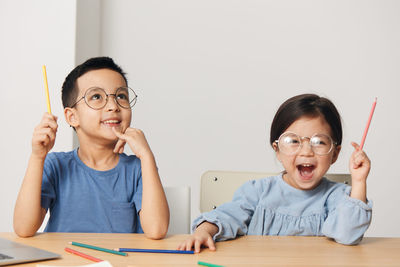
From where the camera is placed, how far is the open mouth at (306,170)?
55.9 inches

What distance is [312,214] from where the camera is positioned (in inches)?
56.3

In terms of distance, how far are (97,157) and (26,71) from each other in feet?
4.06

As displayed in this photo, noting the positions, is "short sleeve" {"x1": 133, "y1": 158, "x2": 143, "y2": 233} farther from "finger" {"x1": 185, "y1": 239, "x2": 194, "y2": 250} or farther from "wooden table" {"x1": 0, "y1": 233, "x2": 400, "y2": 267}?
"finger" {"x1": 185, "y1": 239, "x2": 194, "y2": 250}

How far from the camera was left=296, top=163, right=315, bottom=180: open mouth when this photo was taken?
1.42 meters

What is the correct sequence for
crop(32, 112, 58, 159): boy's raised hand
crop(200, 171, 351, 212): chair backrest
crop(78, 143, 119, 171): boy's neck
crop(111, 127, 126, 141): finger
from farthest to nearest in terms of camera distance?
crop(200, 171, 351, 212): chair backrest < crop(78, 143, 119, 171): boy's neck < crop(111, 127, 126, 141): finger < crop(32, 112, 58, 159): boy's raised hand

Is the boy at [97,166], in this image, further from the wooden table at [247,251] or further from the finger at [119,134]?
the wooden table at [247,251]

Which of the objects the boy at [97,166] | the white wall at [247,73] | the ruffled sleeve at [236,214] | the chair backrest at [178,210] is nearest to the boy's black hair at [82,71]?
the boy at [97,166]

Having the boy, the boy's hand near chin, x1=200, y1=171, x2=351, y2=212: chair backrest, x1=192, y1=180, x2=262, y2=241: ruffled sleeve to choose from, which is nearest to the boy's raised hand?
the boy

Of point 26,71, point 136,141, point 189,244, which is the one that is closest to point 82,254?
point 189,244

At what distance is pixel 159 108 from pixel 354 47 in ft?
4.09

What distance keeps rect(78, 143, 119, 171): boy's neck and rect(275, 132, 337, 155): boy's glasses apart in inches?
21.1

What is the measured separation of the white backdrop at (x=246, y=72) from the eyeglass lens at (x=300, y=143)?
147cm

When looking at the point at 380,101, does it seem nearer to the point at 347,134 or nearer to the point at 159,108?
the point at 347,134

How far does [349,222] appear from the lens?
3.77 ft
